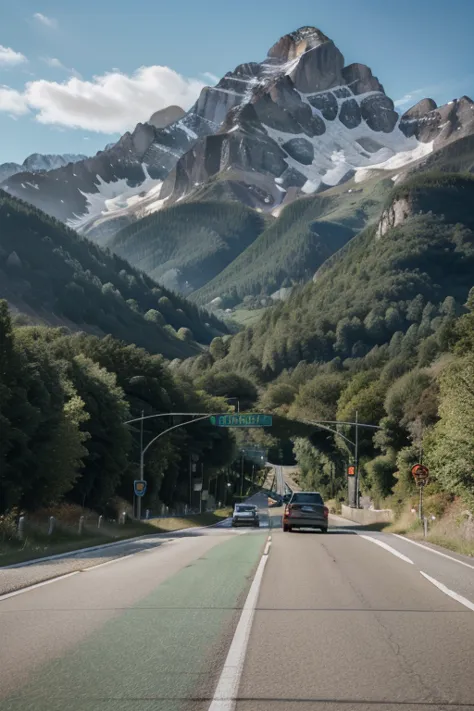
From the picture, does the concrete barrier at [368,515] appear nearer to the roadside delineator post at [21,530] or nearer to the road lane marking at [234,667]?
the roadside delineator post at [21,530]

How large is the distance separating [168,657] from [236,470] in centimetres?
15758

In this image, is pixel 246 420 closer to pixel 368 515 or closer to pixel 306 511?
pixel 368 515

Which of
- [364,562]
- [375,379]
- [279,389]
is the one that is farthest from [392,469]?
[279,389]

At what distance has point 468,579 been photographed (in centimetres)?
1648

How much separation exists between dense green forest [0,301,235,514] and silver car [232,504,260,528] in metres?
9.63

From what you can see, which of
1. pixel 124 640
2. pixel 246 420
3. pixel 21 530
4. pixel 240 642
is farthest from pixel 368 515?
pixel 124 640

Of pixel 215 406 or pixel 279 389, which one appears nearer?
pixel 215 406

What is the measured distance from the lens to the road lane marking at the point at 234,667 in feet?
23.0

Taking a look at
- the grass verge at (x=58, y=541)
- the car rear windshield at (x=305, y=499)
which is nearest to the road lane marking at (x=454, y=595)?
the grass verge at (x=58, y=541)

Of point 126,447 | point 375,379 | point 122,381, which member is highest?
point 375,379

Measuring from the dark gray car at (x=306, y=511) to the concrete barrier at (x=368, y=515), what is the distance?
20524 mm

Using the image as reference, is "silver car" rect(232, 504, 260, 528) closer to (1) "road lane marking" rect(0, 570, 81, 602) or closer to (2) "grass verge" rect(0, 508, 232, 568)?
(2) "grass verge" rect(0, 508, 232, 568)

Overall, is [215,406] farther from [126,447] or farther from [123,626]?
[123,626]

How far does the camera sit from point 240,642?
957 centimetres
